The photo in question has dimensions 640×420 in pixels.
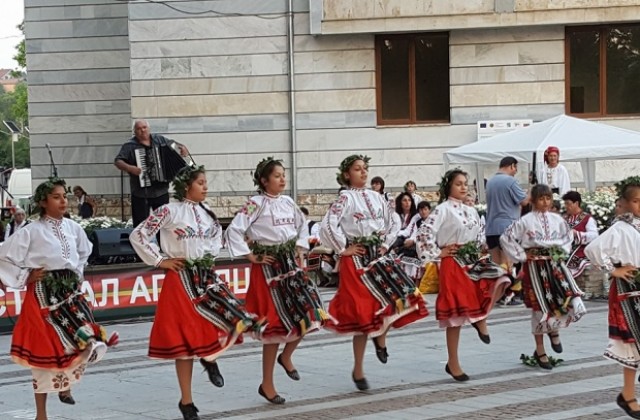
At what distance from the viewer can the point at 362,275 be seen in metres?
9.66

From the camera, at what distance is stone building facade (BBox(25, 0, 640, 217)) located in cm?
2355

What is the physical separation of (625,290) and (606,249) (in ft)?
1.03

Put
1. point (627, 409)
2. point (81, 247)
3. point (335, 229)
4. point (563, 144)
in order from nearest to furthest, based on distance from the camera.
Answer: point (627, 409) → point (81, 247) → point (335, 229) → point (563, 144)

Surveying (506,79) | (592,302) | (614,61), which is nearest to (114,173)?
(506,79)

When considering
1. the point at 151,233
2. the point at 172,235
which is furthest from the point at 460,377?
the point at 151,233

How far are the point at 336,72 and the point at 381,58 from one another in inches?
37.8

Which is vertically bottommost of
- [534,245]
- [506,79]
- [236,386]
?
[236,386]

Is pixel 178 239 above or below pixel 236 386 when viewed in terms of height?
above

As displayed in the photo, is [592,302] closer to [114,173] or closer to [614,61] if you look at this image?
[614,61]

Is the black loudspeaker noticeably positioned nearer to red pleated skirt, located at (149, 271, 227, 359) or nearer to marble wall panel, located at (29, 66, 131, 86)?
red pleated skirt, located at (149, 271, 227, 359)

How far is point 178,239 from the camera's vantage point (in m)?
8.62

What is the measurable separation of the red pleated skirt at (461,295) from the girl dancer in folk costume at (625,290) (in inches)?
67.0

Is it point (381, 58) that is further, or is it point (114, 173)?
point (114, 173)

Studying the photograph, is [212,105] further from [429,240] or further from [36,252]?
[36,252]
